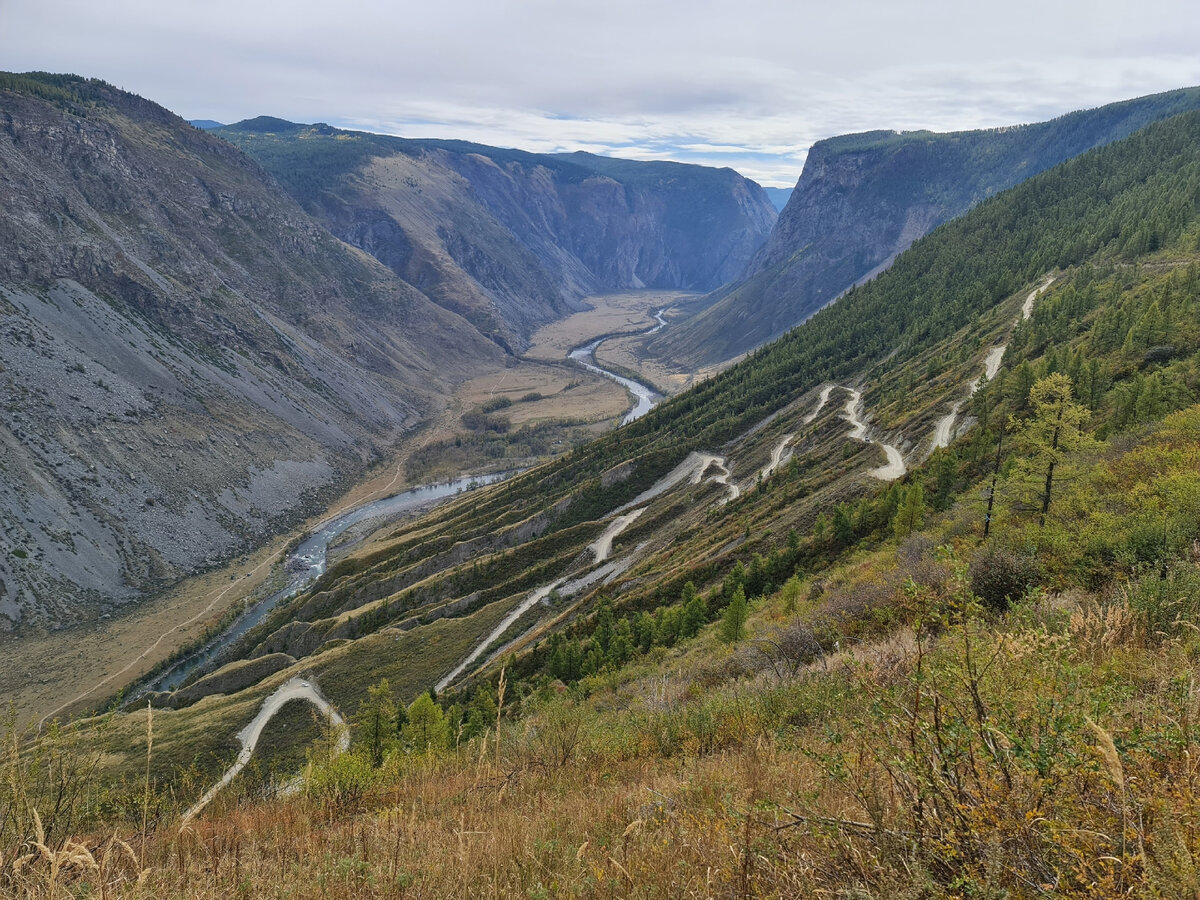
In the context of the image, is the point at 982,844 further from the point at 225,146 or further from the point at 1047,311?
the point at 225,146

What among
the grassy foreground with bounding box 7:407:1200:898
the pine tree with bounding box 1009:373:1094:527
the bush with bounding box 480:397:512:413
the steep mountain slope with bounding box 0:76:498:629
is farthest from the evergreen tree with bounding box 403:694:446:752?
the bush with bounding box 480:397:512:413

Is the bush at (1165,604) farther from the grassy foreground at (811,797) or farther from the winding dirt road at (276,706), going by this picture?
the winding dirt road at (276,706)

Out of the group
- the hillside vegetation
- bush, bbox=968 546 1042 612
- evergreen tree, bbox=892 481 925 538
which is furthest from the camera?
evergreen tree, bbox=892 481 925 538

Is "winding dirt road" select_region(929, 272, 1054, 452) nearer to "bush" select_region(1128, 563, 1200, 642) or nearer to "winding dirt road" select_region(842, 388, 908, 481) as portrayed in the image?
"winding dirt road" select_region(842, 388, 908, 481)

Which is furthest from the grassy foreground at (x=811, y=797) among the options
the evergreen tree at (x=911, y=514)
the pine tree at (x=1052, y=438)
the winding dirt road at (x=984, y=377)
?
the winding dirt road at (x=984, y=377)

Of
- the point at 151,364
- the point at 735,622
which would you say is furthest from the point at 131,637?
the point at 735,622

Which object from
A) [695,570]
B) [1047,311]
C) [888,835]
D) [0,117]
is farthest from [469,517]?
[0,117]
